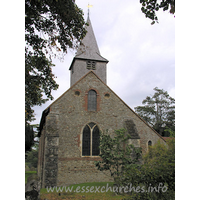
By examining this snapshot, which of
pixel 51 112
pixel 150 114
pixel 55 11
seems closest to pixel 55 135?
pixel 51 112

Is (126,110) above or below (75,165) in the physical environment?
above

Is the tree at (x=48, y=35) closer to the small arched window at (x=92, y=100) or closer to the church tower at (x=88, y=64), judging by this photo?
the small arched window at (x=92, y=100)

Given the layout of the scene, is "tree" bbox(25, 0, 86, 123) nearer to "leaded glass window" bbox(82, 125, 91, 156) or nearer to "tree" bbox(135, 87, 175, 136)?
"leaded glass window" bbox(82, 125, 91, 156)

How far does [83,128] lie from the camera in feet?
50.0

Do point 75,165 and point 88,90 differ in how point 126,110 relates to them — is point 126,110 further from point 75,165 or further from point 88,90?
point 75,165

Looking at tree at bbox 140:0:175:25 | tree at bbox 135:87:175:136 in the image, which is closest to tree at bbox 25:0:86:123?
tree at bbox 140:0:175:25

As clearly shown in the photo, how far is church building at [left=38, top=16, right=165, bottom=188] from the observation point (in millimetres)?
13773

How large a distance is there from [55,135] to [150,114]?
28265 millimetres

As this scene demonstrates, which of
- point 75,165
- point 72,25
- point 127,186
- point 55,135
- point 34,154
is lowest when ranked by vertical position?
point 34,154

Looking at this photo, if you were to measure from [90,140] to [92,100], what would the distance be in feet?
11.6

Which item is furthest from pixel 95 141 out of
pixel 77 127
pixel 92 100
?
pixel 92 100

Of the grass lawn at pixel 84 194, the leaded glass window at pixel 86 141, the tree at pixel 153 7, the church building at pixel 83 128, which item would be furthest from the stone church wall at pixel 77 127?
the tree at pixel 153 7

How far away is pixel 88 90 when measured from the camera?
16.3 metres

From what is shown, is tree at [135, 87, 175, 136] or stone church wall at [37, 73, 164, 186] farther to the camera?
tree at [135, 87, 175, 136]
